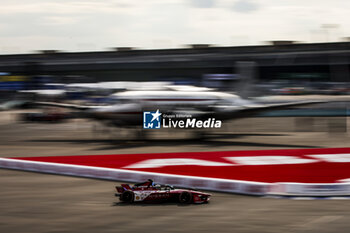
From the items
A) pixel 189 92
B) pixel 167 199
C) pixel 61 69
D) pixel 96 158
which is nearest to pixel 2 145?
pixel 96 158

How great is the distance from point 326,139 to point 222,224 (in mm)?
13607

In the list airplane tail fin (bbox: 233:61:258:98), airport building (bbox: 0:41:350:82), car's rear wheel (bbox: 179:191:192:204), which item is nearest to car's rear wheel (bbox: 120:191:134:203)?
car's rear wheel (bbox: 179:191:192:204)

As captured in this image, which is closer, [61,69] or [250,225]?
[250,225]

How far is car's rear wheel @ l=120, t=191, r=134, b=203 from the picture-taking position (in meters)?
7.89

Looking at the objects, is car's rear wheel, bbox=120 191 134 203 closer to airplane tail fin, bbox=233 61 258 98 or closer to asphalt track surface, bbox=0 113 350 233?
asphalt track surface, bbox=0 113 350 233

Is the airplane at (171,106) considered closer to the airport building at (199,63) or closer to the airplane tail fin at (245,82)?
the airplane tail fin at (245,82)

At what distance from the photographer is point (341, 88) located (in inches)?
1827

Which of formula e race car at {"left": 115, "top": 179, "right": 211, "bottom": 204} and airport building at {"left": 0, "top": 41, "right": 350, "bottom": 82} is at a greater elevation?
airport building at {"left": 0, "top": 41, "right": 350, "bottom": 82}

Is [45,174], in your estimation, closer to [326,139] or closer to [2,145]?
[2,145]

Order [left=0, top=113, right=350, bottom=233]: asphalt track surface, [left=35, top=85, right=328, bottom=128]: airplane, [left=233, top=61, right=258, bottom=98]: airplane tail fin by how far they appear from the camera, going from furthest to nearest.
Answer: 1. [left=233, top=61, right=258, bottom=98]: airplane tail fin
2. [left=35, top=85, right=328, bottom=128]: airplane
3. [left=0, top=113, right=350, bottom=233]: asphalt track surface

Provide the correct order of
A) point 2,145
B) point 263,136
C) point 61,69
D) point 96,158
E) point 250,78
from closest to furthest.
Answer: point 96,158, point 2,145, point 263,136, point 250,78, point 61,69

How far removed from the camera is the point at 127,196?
7914mm

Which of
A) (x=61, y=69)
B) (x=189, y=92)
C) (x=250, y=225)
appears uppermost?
(x=61, y=69)

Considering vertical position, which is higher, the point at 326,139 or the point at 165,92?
the point at 165,92
